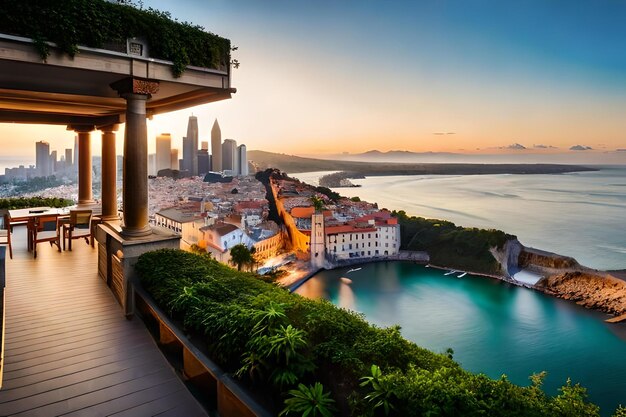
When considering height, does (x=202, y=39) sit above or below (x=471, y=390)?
above

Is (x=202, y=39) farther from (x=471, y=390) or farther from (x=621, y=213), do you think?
(x=621, y=213)

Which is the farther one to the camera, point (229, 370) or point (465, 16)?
point (465, 16)

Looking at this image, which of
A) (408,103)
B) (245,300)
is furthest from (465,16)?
(245,300)

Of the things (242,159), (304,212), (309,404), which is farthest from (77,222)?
(242,159)

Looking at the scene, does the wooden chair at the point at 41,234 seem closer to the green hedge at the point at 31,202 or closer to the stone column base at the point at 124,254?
the stone column base at the point at 124,254

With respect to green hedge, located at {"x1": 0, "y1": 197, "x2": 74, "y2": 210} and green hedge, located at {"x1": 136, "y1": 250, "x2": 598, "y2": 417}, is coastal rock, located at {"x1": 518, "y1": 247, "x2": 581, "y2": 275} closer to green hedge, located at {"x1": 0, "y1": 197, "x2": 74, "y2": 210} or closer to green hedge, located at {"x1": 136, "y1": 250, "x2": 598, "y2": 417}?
green hedge, located at {"x1": 0, "y1": 197, "x2": 74, "y2": 210}

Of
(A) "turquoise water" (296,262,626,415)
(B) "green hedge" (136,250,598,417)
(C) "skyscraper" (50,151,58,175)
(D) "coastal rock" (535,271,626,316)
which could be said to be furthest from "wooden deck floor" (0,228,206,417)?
(D) "coastal rock" (535,271,626,316)

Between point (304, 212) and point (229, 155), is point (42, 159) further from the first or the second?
point (229, 155)

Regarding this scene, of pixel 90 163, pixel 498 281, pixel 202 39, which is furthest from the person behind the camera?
pixel 498 281
